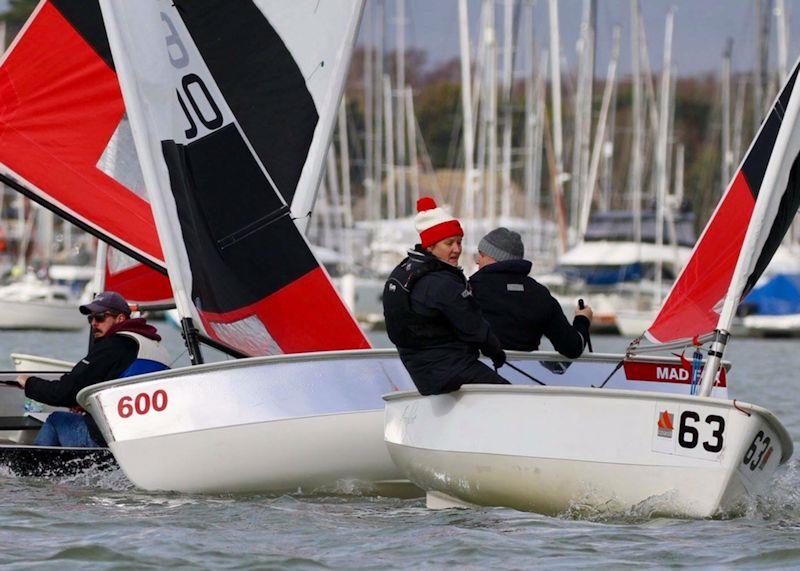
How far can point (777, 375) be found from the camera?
2042cm

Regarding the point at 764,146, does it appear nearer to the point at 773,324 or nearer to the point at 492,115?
the point at 492,115

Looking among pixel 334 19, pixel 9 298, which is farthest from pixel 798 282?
pixel 334 19

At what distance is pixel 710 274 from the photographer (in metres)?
8.09

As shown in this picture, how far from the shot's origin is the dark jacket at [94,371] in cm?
842

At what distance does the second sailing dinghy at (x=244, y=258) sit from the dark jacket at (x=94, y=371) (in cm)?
29

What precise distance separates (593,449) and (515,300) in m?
1.50

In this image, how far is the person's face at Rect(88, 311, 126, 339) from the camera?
8.51 metres

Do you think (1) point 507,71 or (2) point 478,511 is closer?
(2) point 478,511

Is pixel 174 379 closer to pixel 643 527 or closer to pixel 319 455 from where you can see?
pixel 319 455

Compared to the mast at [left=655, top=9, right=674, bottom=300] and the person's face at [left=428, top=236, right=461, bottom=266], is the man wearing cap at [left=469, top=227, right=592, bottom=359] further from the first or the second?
the mast at [left=655, top=9, right=674, bottom=300]

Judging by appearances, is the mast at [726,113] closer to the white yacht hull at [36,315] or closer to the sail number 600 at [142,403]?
the white yacht hull at [36,315]

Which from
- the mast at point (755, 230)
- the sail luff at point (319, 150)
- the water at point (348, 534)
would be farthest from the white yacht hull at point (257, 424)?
the sail luff at point (319, 150)

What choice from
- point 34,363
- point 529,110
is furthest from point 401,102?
point 34,363

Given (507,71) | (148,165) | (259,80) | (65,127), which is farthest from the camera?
(507,71)
